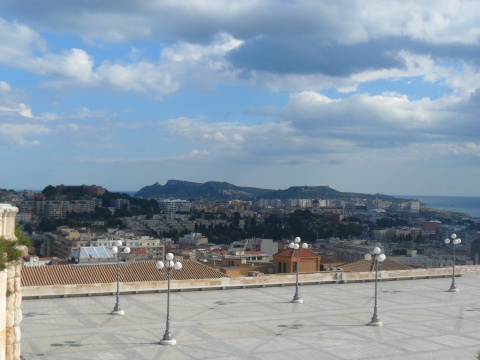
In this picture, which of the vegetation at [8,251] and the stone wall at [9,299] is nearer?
the vegetation at [8,251]

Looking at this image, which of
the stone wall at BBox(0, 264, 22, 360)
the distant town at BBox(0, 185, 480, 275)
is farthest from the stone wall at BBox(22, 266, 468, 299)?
the distant town at BBox(0, 185, 480, 275)

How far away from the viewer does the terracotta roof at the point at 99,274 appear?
25.5 m

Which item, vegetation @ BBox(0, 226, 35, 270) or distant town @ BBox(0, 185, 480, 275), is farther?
distant town @ BBox(0, 185, 480, 275)

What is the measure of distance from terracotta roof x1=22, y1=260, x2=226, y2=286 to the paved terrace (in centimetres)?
255

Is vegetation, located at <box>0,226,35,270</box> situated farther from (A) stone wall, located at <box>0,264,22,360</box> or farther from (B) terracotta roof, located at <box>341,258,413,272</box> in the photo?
(B) terracotta roof, located at <box>341,258,413,272</box>

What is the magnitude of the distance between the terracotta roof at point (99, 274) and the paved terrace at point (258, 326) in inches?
100

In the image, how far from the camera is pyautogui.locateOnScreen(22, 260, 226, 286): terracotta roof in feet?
83.6

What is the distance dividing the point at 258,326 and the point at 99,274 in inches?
400

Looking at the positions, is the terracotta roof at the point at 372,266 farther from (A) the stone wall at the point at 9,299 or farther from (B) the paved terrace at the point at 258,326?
(A) the stone wall at the point at 9,299

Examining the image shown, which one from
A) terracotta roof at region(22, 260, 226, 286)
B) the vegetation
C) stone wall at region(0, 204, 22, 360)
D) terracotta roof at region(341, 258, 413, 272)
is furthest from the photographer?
terracotta roof at region(341, 258, 413, 272)

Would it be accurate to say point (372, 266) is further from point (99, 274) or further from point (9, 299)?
point (9, 299)

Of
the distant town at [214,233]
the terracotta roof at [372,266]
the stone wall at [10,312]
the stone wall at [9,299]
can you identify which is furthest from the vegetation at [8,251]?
the distant town at [214,233]

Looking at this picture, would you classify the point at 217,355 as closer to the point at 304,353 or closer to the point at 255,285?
the point at 304,353

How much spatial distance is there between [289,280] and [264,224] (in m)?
142
